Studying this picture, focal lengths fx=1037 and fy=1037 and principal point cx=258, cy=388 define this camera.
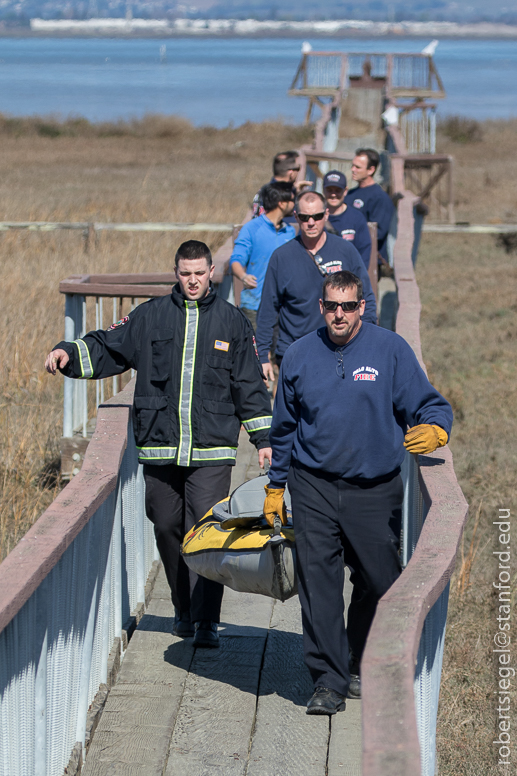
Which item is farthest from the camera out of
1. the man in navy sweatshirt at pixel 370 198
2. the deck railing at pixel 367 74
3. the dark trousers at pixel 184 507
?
the deck railing at pixel 367 74

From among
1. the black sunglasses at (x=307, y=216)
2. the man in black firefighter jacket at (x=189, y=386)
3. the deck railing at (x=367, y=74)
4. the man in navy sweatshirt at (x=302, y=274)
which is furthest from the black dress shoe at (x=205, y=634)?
the deck railing at (x=367, y=74)

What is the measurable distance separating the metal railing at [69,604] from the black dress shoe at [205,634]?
12.9 inches

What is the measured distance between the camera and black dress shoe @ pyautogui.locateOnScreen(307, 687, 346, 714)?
4020 millimetres

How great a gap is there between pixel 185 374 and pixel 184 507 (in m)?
0.66

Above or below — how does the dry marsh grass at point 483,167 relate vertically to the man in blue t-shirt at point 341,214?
above

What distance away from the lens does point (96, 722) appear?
397cm

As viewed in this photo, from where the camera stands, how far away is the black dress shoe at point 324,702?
402cm

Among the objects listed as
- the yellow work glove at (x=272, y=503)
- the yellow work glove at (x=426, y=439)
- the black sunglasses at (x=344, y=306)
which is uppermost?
the black sunglasses at (x=344, y=306)

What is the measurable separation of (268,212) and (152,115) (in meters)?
51.2

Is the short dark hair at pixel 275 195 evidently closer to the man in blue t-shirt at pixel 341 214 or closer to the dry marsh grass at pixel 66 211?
Result: the man in blue t-shirt at pixel 341 214

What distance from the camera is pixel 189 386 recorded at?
176 inches

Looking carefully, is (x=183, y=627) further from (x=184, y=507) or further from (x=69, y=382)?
(x=69, y=382)

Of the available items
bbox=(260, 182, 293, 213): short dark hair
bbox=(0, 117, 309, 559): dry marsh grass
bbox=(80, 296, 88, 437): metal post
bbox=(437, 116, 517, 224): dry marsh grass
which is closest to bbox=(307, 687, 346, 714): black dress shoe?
bbox=(0, 117, 309, 559): dry marsh grass

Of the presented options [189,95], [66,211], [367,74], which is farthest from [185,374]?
[189,95]
